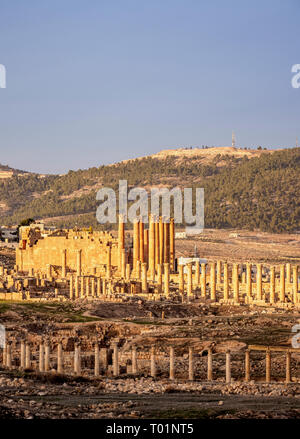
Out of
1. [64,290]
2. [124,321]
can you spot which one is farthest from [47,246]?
[124,321]

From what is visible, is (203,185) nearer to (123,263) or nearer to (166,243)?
(166,243)

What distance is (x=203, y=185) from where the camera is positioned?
505 ft

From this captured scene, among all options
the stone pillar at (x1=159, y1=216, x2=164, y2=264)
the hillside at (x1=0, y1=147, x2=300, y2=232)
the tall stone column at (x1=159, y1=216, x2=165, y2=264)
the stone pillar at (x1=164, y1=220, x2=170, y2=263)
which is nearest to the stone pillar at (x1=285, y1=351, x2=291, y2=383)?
the stone pillar at (x1=159, y1=216, x2=164, y2=264)

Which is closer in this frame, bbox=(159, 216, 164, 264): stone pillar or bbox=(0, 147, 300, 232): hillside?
bbox=(159, 216, 164, 264): stone pillar

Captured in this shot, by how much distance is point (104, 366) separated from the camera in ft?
116

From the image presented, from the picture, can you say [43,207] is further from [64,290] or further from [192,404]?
[192,404]

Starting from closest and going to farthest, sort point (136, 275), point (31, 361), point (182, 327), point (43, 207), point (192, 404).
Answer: point (192, 404)
point (31, 361)
point (182, 327)
point (136, 275)
point (43, 207)

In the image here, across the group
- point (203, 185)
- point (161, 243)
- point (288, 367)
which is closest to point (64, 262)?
point (161, 243)

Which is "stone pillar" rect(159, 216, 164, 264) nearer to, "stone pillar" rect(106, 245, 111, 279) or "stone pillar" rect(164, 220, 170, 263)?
"stone pillar" rect(164, 220, 170, 263)

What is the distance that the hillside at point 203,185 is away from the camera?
5325 inches

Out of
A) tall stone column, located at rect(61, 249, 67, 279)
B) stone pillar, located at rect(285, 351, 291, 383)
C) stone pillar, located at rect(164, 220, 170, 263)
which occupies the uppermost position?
stone pillar, located at rect(164, 220, 170, 263)

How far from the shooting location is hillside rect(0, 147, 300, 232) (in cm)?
13525

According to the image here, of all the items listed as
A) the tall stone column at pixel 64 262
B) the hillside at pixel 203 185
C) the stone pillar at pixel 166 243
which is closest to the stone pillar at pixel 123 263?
the stone pillar at pixel 166 243

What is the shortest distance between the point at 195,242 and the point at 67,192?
235 feet
